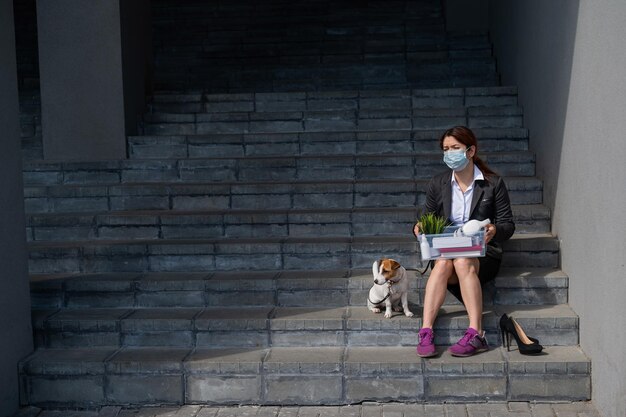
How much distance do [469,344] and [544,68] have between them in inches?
97.3

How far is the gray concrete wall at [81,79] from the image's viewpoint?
25.0ft

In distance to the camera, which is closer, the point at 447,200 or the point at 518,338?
the point at 518,338

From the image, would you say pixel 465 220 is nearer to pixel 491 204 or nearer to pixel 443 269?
pixel 491 204

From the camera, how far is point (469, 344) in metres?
5.12

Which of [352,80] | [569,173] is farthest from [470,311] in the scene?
[352,80]

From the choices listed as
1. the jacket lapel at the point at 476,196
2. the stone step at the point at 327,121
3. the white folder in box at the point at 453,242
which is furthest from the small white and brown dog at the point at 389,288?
the stone step at the point at 327,121

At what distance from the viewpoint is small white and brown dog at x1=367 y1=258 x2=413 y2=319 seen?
5242 mm

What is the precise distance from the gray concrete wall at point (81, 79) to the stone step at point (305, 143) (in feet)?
1.02

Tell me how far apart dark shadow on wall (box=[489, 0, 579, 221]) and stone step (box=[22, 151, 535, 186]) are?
0.48 meters

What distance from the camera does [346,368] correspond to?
5133 millimetres

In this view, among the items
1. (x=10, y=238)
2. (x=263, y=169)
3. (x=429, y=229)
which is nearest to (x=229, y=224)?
(x=263, y=169)

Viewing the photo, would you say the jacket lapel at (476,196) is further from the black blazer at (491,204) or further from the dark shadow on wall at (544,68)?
the dark shadow on wall at (544,68)

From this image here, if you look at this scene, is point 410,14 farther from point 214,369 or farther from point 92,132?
point 214,369

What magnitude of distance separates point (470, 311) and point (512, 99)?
3.56 meters
